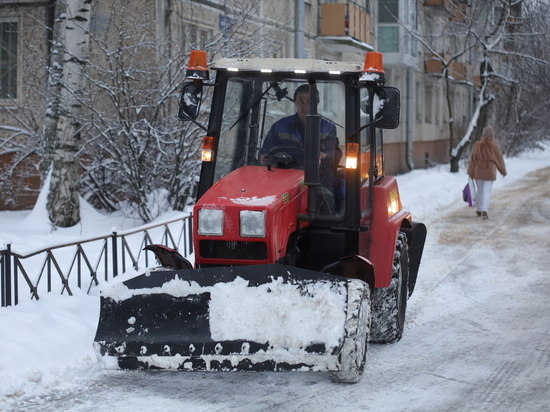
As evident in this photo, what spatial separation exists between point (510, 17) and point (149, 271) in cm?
2265

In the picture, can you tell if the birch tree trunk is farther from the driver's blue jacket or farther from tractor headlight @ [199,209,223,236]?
tractor headlight @ [199,209,223,236]

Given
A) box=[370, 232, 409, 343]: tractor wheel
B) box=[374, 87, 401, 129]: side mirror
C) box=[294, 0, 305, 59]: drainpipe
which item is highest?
box=[294, 0, 305, 59]: drainpipe

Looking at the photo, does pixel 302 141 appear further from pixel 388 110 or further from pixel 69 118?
pixel 69 118

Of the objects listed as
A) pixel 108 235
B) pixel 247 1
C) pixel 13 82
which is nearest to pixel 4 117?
pixel 13 82

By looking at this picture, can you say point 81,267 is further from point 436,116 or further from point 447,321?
point 436,116

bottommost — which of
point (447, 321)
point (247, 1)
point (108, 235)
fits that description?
point (447, 321)

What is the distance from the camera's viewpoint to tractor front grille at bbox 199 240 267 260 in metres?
5.52

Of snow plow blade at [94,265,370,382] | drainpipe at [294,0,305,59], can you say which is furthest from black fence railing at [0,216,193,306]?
drainpipe at [294,0,305,59]

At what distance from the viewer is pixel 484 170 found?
1543 cm

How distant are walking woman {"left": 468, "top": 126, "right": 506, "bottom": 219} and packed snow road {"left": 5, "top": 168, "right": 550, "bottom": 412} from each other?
20.3 feet

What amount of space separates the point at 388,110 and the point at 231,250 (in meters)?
1.44

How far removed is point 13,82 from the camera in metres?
15.6

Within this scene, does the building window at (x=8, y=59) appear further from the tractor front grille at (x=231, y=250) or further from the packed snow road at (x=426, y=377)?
the tractor front grille at (x=231, y=250)

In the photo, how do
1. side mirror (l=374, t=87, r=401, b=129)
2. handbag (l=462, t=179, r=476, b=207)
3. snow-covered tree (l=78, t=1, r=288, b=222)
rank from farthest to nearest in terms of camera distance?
handbag (l=462, t=179, r=476, b=207), snow-covered tree (l=78, t=1, r=288, b=222), side mirror (l=374, t=87, r=401, b=129)
